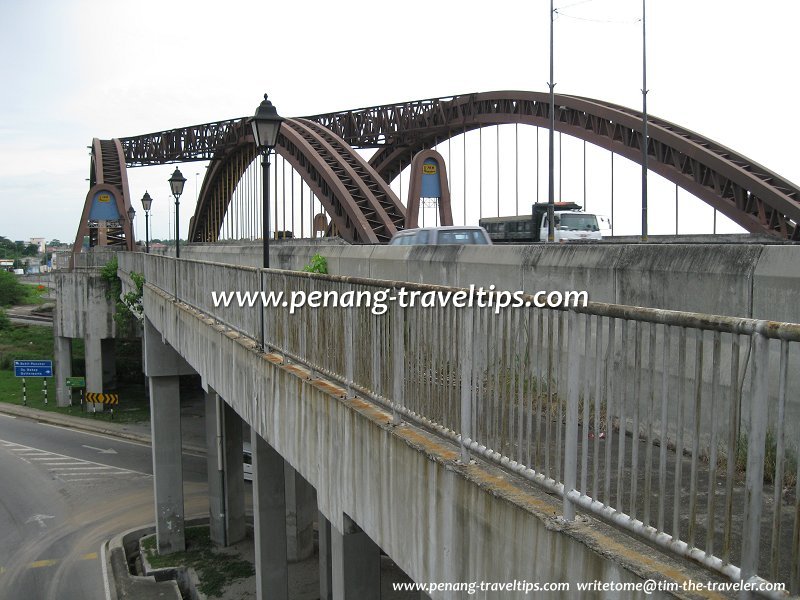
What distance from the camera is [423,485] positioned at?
4902 mm

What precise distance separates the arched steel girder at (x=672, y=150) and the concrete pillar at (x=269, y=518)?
23.1 metres

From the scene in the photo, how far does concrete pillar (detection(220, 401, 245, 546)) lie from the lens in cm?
2327

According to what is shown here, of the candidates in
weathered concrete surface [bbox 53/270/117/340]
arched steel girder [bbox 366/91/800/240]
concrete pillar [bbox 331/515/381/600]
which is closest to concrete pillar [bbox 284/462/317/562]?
concrete pillar [bbox 331/515/381/600]

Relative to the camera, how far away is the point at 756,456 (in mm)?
2559

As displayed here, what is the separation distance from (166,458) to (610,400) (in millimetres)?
21193

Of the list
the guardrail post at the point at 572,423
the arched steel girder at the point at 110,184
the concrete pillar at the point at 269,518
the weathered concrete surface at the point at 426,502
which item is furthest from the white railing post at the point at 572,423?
the arched steel girder at the point at 110,184

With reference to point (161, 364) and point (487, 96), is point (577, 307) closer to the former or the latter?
point (161, 364)

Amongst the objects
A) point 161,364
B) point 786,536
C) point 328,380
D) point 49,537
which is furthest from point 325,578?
point 786,536

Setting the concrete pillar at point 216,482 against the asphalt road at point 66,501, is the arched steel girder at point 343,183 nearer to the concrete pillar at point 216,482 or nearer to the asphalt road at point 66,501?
the asphalt road at point 66,501

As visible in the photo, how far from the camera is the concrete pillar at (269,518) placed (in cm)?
1287

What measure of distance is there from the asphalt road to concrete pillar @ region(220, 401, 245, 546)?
306 cm

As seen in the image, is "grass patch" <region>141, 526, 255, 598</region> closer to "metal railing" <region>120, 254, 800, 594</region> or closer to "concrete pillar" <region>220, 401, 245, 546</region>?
"concrete pillar" <region>220, 401, 245, 546</region>

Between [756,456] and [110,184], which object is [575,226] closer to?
[756,456]

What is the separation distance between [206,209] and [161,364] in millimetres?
55790
